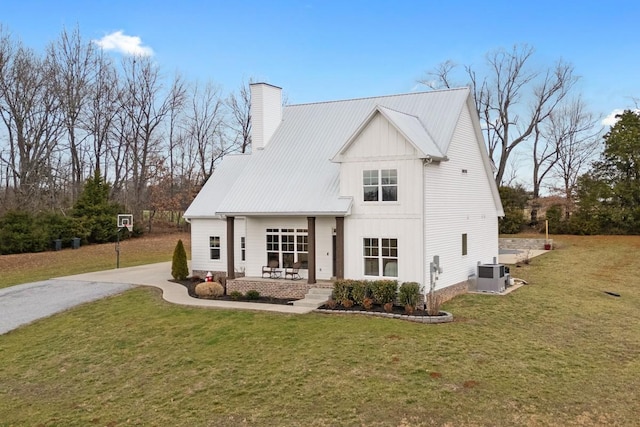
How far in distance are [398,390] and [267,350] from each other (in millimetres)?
3776

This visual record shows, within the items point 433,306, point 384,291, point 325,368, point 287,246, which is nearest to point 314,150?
point 287,246

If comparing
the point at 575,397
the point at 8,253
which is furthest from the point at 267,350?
the point at 8,253

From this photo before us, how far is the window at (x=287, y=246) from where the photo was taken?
1944 cm

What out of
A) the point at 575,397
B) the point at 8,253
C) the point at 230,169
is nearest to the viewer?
the point at 575,397

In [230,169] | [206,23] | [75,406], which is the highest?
[206,23]

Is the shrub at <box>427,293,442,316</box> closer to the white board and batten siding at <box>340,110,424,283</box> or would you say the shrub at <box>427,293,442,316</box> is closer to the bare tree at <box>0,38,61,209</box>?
the white board and batten siding at <box>340,110,424,283</box>

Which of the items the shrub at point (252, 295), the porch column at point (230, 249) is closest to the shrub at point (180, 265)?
the porch column at point (230, 249)

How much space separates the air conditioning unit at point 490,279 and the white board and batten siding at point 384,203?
13.9 ft

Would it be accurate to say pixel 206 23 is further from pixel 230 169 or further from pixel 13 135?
pixel 13 135

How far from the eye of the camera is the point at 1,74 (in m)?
37.5

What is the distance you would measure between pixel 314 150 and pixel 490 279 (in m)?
8.30

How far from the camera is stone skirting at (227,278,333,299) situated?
1819 centimetres

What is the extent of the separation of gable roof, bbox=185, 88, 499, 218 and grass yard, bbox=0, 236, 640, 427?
465cm

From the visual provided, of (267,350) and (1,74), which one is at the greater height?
(1,74)
